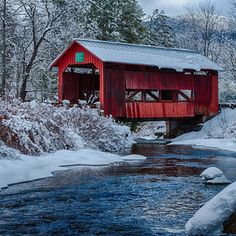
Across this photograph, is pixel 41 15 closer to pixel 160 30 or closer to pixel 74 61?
pixel 74 61

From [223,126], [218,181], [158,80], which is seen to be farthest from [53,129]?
[223,126]

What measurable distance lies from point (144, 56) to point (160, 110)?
10.3 ft

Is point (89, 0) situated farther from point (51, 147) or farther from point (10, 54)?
point (51, 147)

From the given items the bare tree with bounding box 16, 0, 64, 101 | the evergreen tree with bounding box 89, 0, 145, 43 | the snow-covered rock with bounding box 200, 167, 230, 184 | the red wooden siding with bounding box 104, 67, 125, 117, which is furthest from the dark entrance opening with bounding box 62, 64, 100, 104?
the snow-covered rock with bounding box 200, 167, 230, 184

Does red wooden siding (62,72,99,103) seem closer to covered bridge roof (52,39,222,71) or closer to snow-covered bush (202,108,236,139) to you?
covered bridge roof (52,39,222,71)

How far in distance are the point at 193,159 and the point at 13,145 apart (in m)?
6.14

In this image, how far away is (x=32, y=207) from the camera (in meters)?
8.10

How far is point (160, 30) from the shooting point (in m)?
45.8

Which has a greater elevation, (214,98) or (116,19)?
(116,19)

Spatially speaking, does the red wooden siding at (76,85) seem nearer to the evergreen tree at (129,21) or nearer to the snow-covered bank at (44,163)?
the evergreen tree at (129,21)

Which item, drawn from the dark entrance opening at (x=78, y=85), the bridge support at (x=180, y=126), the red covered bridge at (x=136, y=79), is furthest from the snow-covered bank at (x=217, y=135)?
the dark entrance opening at (x=78, y=85)

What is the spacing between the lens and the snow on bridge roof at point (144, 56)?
24052 mm

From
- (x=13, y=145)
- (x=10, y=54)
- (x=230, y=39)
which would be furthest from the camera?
(x=230, y=39)

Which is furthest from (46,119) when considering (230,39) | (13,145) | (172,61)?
(230,39)
